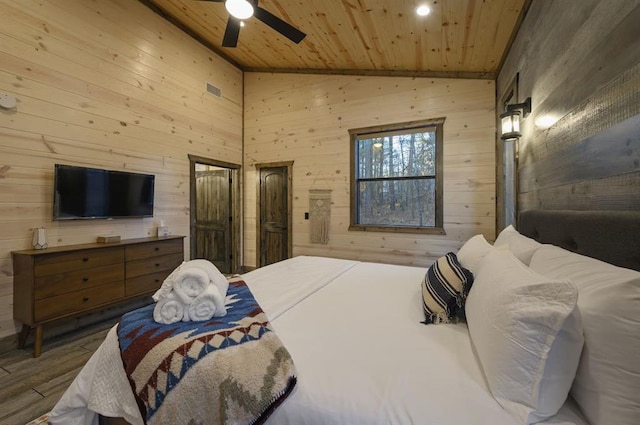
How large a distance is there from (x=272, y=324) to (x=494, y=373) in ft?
3.01

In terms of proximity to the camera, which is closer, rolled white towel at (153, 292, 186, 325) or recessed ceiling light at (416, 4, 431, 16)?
rolled white towel at (153, 292, 186, 325)

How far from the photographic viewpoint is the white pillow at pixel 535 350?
2.57 feet

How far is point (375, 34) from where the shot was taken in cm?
314

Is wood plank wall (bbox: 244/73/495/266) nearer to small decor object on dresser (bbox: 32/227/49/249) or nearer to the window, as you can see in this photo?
the window

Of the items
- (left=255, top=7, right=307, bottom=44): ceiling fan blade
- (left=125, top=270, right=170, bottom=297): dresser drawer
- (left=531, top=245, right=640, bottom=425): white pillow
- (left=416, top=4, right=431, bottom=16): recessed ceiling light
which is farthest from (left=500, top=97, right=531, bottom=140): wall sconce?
(left=125, top=270, right=170, bottom=297): dresser drawer

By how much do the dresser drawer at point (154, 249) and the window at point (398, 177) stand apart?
2413 millimetres

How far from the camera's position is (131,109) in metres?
3.41

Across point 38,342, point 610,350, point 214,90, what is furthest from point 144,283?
point 610,350

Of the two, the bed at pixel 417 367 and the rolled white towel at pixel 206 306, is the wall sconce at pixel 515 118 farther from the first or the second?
the rolled white towel at pixel 206 306

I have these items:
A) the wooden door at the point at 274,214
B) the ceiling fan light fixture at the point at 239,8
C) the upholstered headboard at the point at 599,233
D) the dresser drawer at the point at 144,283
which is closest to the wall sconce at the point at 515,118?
the upholstered headboard at the point at 599,233

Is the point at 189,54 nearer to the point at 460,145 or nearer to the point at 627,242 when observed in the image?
the point at 460,145

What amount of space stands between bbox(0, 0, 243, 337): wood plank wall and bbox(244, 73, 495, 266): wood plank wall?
3.37ft

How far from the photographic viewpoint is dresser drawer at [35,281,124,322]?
7.76 feet

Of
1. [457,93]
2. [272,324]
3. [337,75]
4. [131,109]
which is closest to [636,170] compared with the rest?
[272,324]
